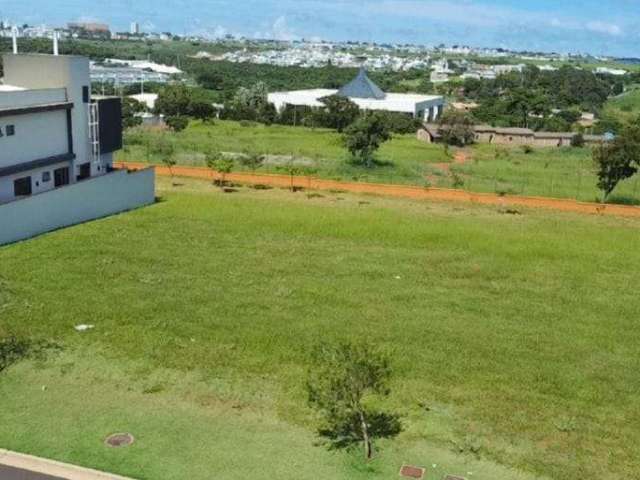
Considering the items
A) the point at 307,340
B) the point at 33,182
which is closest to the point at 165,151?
the point at 33,182

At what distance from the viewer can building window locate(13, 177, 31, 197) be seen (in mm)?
25533

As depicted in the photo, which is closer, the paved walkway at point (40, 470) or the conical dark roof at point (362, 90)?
the paved walkway at point (40, 470)

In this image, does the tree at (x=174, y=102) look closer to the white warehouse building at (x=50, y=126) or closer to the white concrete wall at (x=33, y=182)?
the white warehouse building at (x=50, y=126)

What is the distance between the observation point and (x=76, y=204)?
26.5 m

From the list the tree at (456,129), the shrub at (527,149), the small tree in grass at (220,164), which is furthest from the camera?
the tree at (456,129)

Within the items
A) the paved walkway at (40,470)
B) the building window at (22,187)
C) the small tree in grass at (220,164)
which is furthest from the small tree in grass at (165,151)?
the paved walkway at (40,470)

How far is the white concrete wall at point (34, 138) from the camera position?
24.8m

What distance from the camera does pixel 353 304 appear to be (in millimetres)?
18531

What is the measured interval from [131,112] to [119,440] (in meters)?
58.1

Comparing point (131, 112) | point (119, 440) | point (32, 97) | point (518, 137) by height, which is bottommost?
point (131, 112)

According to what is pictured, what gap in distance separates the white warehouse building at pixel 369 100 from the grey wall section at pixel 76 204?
48.4 meters

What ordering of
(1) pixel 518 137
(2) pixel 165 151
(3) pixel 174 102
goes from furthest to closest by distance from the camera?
(3) pixel 174 102 → (1) pixel 518 137 → (2) pixel 165 151

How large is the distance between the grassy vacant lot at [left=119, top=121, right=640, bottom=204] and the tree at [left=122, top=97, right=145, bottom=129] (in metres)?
2.03

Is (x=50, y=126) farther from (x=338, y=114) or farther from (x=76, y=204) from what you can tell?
(x=338, y=114)
